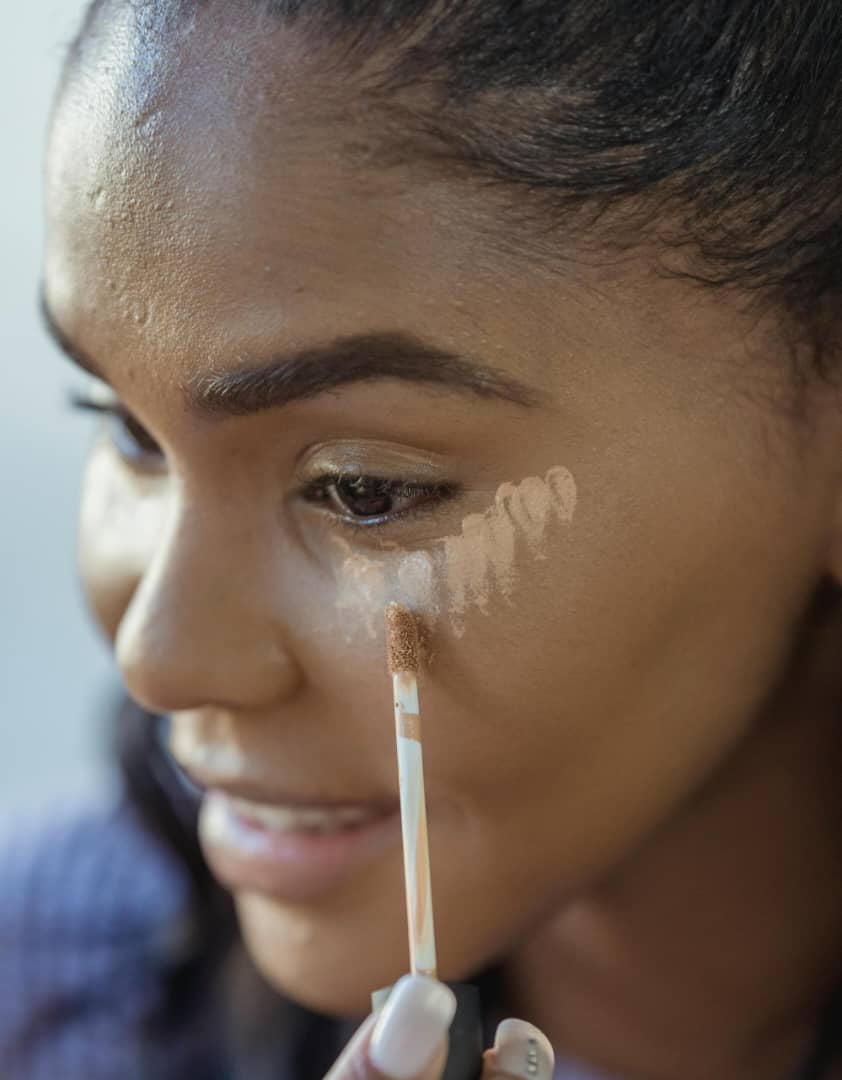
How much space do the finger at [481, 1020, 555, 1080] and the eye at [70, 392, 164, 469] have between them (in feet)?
1.22

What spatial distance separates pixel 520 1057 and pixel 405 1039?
0.08m

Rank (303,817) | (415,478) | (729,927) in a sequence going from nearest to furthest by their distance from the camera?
(415,478) → (303,817) → (729,927)

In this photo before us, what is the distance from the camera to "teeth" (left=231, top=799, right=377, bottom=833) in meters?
0.79

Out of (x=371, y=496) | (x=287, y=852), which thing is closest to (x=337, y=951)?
(x=287, y=852)

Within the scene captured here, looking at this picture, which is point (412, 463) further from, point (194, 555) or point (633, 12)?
point (633, 12)

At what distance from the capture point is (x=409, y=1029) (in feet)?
1.92

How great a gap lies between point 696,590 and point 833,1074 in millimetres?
437

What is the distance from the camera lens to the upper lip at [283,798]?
77cm

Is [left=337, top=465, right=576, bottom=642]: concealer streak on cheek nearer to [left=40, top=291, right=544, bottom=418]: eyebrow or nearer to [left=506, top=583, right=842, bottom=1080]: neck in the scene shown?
[left=40, top=291, right=544, bottom=418]: eyebrow

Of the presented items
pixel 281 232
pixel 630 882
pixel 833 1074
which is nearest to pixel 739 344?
pixel 281 232

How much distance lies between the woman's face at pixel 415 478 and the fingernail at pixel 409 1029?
16 centimetres

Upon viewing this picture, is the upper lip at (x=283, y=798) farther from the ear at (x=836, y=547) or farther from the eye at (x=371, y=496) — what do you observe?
the ear at (x=836, y=547)

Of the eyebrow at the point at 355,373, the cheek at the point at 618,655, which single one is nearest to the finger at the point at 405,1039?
the cheek at the point at 618,655

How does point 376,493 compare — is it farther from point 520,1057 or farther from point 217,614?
point 520,1057
